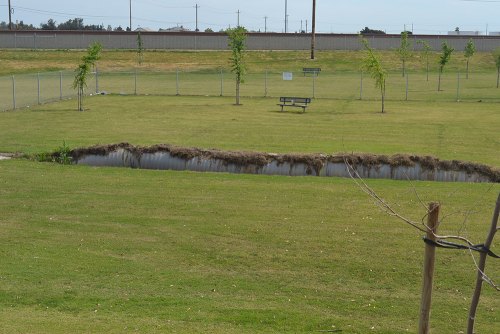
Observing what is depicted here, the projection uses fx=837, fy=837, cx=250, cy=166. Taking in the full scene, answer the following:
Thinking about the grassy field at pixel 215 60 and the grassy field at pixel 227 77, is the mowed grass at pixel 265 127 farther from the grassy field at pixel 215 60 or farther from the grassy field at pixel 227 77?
the grassy field at pixel 215 60

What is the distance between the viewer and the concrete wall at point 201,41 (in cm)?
10650

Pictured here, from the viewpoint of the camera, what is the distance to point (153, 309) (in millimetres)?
11750

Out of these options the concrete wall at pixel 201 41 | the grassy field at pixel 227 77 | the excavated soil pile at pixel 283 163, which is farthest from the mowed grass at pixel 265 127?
the concrete wall at pixel 201 41

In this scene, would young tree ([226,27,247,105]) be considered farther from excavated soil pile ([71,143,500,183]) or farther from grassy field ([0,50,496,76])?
grassy field ([0,50,496,76])

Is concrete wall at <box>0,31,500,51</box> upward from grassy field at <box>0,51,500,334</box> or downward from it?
upward

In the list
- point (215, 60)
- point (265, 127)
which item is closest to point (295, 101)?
point (265, 127)

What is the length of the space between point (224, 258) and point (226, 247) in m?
0.71

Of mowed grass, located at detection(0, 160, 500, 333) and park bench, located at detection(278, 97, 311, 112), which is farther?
park bench, located at detection(278, 97, 311, 112)

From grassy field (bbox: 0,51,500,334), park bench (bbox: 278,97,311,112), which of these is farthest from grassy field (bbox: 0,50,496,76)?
grassy field (bbox: 0,51,500,334)

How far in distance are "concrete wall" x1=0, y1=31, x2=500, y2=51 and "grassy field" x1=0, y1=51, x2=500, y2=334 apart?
256 ft

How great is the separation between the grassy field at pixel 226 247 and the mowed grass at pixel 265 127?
0.90 feet

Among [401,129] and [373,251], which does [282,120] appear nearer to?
[401,129]

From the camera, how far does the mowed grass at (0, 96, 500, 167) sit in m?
29.6

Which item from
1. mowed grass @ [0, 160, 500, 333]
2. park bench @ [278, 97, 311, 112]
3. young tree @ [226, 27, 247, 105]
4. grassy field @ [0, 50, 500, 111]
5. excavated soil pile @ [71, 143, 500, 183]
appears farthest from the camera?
grassy field @ [0, 50, 500, 111]
